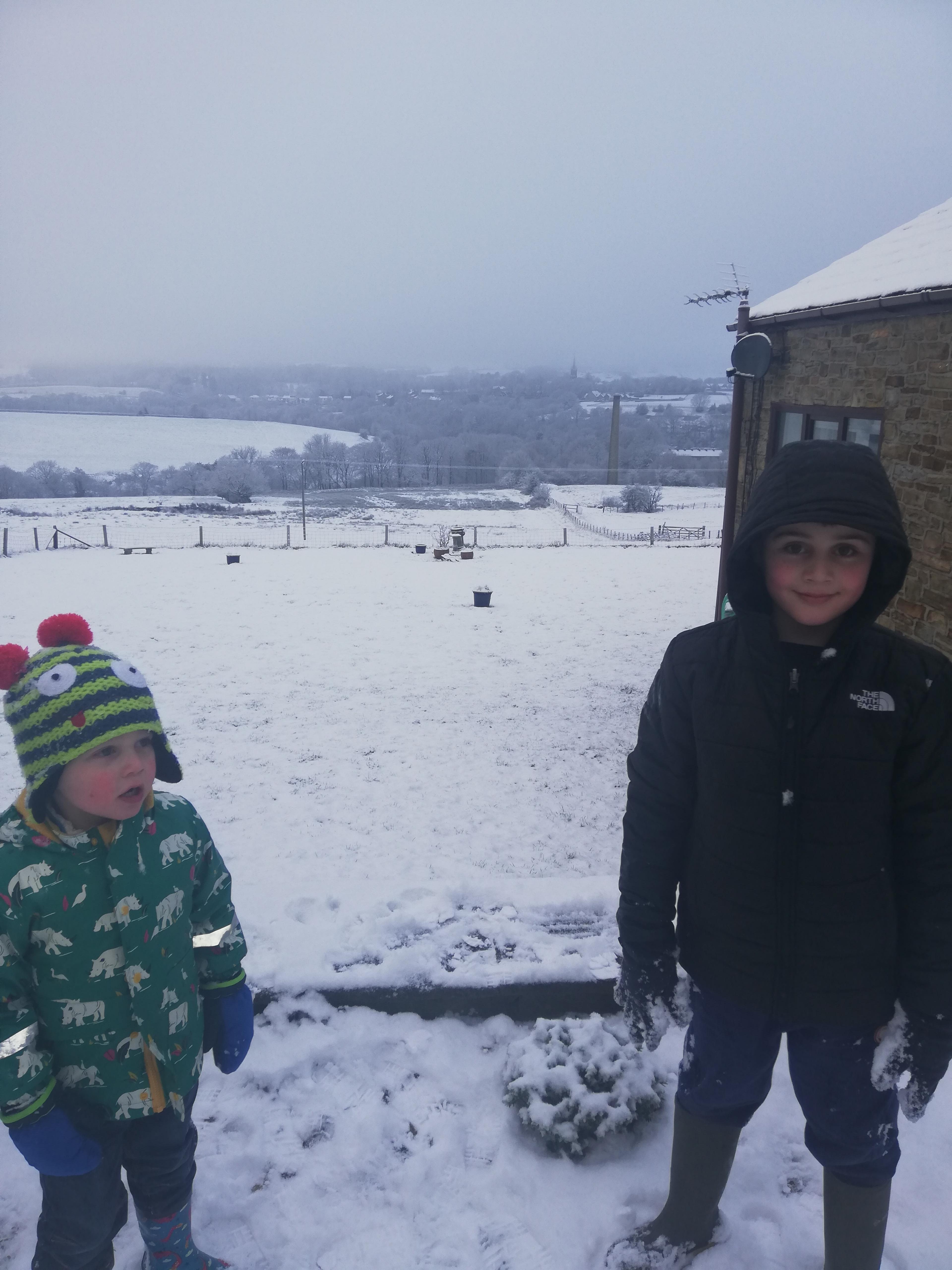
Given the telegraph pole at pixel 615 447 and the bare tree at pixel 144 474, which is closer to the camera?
the bare tree at pixel 144 474

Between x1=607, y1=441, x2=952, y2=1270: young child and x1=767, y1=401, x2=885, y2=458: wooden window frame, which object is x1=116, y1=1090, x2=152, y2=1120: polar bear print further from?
x1=767, y1=401, x2=885, y2=458: wooden window frame

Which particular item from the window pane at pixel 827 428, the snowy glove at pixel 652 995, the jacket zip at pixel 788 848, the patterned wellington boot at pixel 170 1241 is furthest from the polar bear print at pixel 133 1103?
the window pane at pixel 827 428

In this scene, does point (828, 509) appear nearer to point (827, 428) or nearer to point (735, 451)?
point (827, 428)

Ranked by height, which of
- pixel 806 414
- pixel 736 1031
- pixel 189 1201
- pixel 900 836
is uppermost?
pixel 806 414

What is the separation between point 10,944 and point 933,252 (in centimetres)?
722

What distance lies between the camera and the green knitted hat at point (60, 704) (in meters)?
1.64

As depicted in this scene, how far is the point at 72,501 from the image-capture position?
43688mm

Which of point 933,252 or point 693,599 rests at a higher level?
point 933,252

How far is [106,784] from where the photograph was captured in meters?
1.66

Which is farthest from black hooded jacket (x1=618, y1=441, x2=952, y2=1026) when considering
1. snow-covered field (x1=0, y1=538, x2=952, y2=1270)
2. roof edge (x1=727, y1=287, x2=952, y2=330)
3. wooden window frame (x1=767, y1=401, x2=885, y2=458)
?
roof edge (x1=727, y1=287, x2=952, y2=330)

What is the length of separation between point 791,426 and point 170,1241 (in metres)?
7.85

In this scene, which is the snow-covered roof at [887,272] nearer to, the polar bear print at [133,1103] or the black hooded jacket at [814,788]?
the black hooded jacket at [814,788]

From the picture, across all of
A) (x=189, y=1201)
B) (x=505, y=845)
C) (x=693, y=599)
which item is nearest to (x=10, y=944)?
(x=189, y=1201)

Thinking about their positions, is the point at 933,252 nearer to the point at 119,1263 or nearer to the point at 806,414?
the point at 806,414
